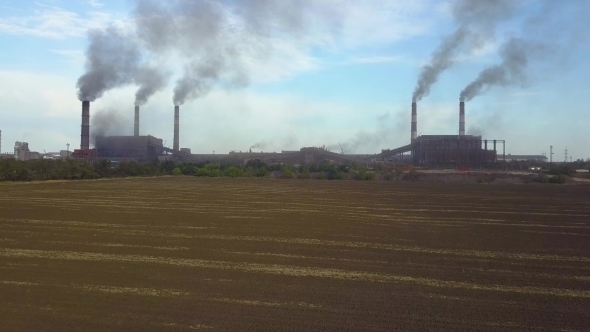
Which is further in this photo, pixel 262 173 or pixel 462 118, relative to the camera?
pixel 462 118

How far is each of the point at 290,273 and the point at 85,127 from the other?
5755cm

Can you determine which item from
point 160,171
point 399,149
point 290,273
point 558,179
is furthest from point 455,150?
point 290,273

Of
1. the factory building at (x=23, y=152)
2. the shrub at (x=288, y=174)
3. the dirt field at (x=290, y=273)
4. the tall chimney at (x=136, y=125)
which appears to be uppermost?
the tall chimney at (x=136, y=125)

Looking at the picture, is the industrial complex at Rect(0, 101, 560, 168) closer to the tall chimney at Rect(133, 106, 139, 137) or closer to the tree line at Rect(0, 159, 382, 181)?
the tall chimney at Rect(133, 106, 139, 137)

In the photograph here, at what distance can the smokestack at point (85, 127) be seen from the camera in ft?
189

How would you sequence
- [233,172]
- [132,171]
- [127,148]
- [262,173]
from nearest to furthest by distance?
[132,171] → [233,172] → [262,173] → [127,148]

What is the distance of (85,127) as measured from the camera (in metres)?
59.8

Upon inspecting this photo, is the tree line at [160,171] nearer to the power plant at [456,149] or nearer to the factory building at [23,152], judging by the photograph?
the power plant at [456,149]

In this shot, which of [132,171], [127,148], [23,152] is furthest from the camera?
[23,152]

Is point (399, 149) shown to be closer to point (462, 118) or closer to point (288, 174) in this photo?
point (462, 118)

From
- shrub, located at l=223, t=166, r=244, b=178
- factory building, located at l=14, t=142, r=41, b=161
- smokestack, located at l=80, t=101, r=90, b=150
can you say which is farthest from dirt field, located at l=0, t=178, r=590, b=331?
factory building, located at l=14, t=142, r=41, b=161

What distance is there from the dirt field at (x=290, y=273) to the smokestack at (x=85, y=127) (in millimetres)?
44378

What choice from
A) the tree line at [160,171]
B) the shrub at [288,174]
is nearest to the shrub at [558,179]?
the tree line at [160,171]

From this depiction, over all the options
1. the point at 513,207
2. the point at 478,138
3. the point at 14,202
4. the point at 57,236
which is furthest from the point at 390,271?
the point at 478,138
